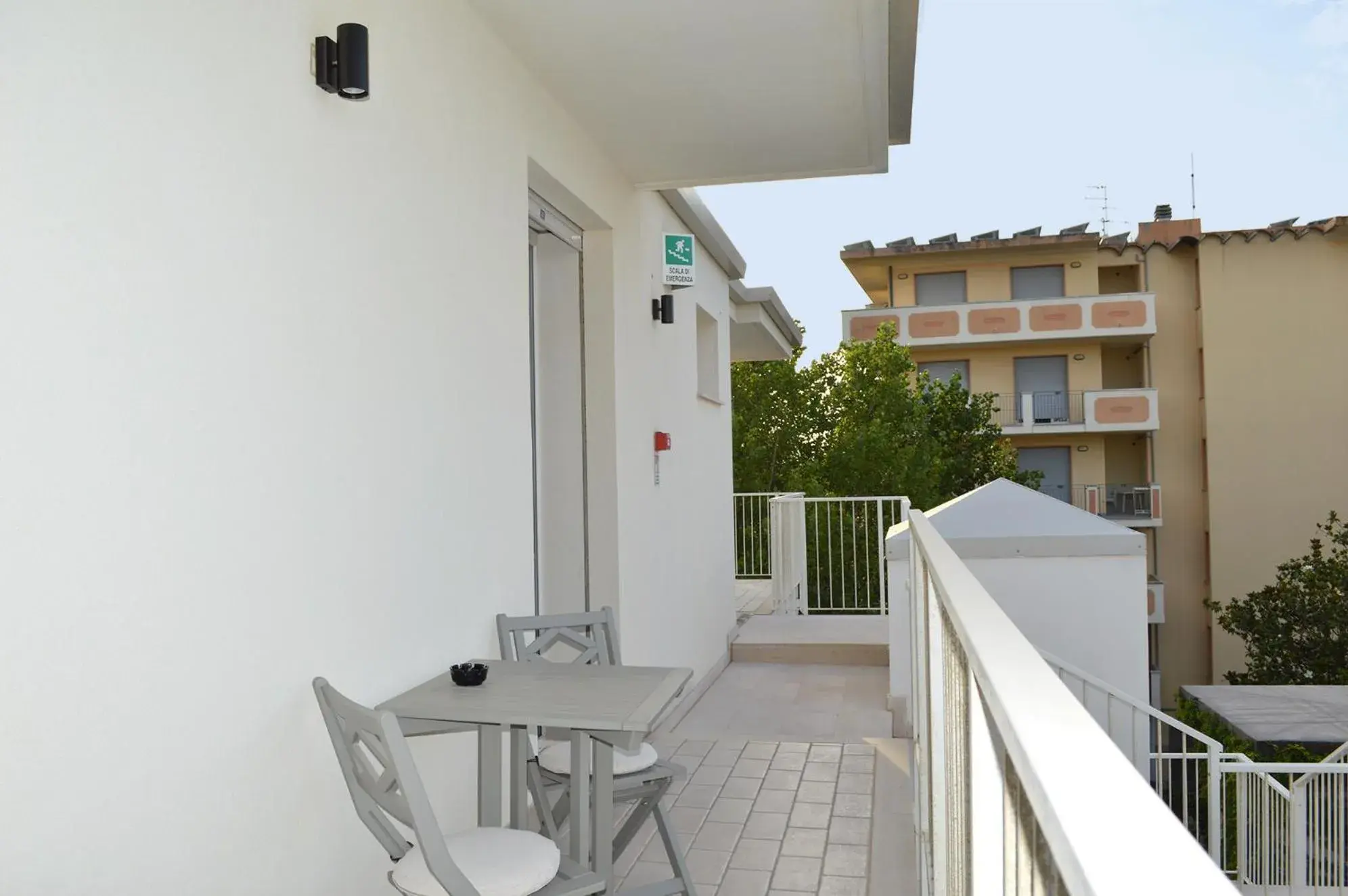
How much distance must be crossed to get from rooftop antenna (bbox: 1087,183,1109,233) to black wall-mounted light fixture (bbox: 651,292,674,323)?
988 inches

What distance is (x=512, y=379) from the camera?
3.63 m

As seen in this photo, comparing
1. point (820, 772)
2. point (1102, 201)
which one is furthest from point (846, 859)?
point (1102, 201)

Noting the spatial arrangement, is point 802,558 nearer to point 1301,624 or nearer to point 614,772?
point 614,772

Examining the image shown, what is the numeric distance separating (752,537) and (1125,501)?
48.8ft

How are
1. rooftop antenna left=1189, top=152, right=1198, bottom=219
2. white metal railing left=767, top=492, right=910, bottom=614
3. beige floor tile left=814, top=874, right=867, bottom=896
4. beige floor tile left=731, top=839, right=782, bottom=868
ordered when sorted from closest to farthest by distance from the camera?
1. beige floor tile left=814, top=874, right=867, bottom=896
2. beige floor tile left=731, top=839, right=782, bottom=868
3. white metal railing left=767, top=492, right=910, bottom=614
4. rooftop antenna left=1189, top=152, right=1198, bottom=219

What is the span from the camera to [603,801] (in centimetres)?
261

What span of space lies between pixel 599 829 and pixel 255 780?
0.88 metres

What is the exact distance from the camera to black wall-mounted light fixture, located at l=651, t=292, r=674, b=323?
565 cm

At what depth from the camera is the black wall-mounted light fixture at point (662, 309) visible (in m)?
5.65

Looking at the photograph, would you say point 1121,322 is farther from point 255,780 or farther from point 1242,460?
point 255,780

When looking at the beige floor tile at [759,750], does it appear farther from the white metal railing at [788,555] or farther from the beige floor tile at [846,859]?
the white metal railing at [788,555]

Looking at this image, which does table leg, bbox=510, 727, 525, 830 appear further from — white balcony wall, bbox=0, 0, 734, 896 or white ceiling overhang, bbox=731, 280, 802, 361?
white ceiling overhang, bbox=731, 280, 802, 361

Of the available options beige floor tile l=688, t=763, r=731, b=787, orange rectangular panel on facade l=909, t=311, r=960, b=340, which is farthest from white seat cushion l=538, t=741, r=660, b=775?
orange rectangular panel on facade l=909, t=311, r=960, b=340

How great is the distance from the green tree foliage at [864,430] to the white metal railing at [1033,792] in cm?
1802
